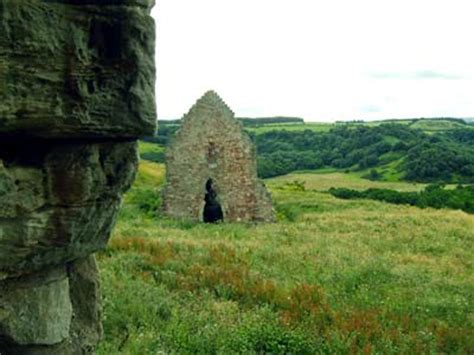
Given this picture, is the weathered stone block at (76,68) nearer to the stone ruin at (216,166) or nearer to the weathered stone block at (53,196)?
the weathered stone block at (53,196)

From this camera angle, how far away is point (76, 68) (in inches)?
226

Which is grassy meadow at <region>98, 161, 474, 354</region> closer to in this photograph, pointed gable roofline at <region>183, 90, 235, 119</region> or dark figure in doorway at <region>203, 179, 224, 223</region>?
dark figure in doorway at <region>203, 179, 224, 223</region>

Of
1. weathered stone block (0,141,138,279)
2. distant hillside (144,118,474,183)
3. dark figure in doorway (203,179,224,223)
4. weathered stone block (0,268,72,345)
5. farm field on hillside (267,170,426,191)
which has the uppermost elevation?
weathered stone block (0,141,138,279)

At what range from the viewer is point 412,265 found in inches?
701

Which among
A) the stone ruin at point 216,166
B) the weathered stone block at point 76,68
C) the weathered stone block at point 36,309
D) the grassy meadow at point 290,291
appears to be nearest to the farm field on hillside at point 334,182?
the stone ruin at point 216,166

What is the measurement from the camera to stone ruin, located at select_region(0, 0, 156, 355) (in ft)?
18.0

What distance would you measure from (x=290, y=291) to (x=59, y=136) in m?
8.61

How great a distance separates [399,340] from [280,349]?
220 centimetres

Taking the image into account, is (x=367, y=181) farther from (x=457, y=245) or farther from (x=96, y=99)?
(x=96, y=99)

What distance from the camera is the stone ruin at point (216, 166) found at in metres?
27.6

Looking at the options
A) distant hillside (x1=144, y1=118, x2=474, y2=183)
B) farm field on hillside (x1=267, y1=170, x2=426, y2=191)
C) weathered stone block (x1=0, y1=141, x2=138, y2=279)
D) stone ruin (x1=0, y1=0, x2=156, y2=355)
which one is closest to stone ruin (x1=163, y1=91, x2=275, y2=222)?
stone ruin (x1=0, y1=0, x2=156, y2=355)

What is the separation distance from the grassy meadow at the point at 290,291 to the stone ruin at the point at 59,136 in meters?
3.06

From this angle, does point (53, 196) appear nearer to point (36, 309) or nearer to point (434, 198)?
point (36, 309)

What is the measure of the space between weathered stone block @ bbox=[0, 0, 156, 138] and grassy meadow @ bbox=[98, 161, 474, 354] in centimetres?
460
